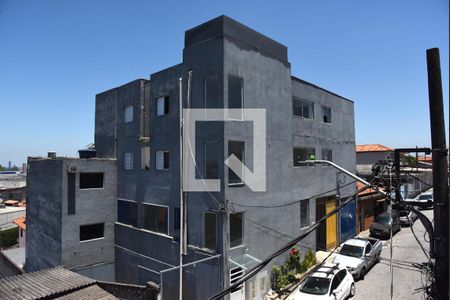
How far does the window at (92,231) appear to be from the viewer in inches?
790

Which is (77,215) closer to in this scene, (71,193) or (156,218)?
(71,193)

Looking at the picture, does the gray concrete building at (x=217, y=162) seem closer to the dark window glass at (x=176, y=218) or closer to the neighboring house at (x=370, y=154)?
the dark window glass at (x=176, y=218)

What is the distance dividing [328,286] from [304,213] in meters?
6.46

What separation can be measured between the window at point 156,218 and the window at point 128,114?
5611mm

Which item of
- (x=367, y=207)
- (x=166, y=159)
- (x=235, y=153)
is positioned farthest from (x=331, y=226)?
(x=166, y=159)

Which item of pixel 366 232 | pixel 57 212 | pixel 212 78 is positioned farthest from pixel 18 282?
pixel 366 232

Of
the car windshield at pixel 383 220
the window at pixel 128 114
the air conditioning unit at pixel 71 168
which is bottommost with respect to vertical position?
the car windshield at pixel 383 220

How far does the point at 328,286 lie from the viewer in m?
14.2

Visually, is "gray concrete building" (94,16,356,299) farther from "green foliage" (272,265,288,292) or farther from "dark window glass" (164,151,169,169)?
"green foliage" (272,265,288,292)

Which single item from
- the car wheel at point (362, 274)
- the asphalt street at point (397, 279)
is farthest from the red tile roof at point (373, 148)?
the car wheel at point (362, 274)

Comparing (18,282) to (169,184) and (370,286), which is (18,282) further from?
(370,286)

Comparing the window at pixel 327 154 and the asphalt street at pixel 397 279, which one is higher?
the window at pixel 327 154

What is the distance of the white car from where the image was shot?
14.1 metres

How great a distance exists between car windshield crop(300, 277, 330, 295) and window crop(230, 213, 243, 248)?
3.46 m
